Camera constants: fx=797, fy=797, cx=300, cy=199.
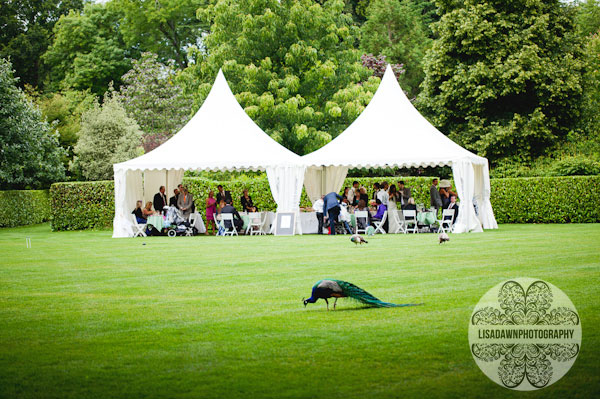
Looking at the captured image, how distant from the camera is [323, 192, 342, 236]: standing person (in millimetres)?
25000

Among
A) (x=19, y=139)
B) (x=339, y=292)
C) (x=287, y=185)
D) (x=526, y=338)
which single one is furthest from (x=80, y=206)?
(x=526, y=338)

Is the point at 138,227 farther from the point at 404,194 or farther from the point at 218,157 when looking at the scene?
the point at 404,194

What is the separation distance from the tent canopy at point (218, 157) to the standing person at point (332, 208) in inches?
52.1

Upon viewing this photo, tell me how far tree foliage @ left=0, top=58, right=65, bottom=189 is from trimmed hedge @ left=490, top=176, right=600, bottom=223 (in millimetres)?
21395

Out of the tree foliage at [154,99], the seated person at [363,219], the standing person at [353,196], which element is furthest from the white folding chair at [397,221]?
the tree foliage at [154,99]

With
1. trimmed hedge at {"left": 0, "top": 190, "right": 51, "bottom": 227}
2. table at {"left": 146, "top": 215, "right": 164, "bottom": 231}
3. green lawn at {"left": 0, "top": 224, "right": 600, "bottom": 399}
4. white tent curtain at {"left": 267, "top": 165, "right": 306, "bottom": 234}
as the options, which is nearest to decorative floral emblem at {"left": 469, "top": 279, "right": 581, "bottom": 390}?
green lawn at {"left": 0, "top": 224, "right": 600, "bottom": 399}

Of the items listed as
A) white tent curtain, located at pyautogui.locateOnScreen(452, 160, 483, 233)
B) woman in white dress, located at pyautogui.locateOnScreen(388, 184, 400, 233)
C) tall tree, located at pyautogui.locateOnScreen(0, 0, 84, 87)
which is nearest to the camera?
white tent curtain, located at pyautogui.locateOnScreen(452, 160, 483, 233)

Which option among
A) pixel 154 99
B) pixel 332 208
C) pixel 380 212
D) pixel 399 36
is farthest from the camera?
pixel 399 36

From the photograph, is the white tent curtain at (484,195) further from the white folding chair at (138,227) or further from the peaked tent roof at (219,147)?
the white folding chair at (138,227)

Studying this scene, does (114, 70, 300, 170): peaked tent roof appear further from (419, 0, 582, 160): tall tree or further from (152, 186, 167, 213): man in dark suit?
(419, 0, 582, 160): tall tree

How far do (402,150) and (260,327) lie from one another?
1858cm

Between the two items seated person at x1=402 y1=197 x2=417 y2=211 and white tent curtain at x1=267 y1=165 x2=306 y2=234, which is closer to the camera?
seated person at x1=402 y1=197 x2=417 y2=211

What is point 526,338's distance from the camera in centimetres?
634

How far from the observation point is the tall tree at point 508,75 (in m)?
37.3
